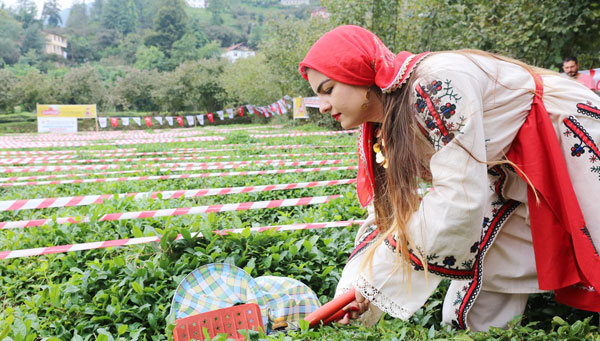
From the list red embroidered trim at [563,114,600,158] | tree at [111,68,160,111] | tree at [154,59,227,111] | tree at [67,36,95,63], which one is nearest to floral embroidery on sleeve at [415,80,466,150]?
red embroidered trim at [563,114,600,158]

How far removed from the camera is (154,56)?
75000 millimetres

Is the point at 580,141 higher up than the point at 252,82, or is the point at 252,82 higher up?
the point at 252,82

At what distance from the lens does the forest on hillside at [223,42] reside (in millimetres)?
8836

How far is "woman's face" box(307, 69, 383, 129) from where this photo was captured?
1737 millimetres

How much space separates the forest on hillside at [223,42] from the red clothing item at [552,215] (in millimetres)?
1508

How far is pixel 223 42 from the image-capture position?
110 m

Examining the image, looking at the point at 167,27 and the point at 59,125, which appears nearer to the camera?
the point at 59,125

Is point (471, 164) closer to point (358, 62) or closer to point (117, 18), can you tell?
point (358, 62)

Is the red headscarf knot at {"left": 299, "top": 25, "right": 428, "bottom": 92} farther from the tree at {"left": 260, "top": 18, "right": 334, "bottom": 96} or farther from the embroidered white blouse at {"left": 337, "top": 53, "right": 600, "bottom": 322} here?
the tree at {"left": 260, "top": 18, "right": 334, "bottom": 96}

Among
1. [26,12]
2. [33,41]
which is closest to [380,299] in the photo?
[33,41]

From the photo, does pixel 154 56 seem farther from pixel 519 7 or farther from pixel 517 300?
pixel 517 300

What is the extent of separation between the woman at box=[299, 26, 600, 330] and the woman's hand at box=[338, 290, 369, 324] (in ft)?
0.44

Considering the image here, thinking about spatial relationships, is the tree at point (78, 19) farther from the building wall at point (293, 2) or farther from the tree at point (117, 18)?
the building wall at point (293, 2)

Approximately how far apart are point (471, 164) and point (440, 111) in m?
0.21
